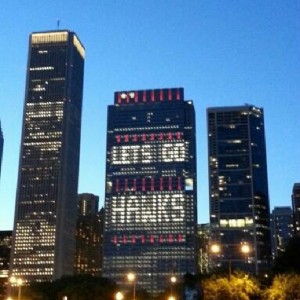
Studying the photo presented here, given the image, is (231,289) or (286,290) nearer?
(231,289)

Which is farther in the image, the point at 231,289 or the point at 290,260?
the point at 290,260

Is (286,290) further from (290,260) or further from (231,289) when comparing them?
(290,260)

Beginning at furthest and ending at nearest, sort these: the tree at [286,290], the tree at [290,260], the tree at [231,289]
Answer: the tree at [290,260] → the tree at [286,290] → the tree at [231,289]

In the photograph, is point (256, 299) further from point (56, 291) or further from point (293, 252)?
point (56, 291)

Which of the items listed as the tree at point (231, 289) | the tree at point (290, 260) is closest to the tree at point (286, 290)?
the tree at point (231, 289)

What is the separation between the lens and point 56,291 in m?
122

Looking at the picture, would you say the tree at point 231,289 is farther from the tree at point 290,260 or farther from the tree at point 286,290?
the tree at point 290,260

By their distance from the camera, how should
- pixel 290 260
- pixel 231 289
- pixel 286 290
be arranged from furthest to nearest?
pixel 290 260 → pixel 286 290 → pixel 231 289

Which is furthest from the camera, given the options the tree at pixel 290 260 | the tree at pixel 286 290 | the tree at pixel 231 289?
the tree at pixel 290 260

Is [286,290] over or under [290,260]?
under

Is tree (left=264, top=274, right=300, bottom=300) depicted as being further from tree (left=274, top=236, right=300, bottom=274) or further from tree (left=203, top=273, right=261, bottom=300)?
tree (left=274, top=236, right=300, bottom=274)

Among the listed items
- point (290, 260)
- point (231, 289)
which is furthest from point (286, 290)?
point (290, 260)

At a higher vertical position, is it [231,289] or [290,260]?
[290,260]

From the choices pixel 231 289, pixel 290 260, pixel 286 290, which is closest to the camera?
pixel 231 289
